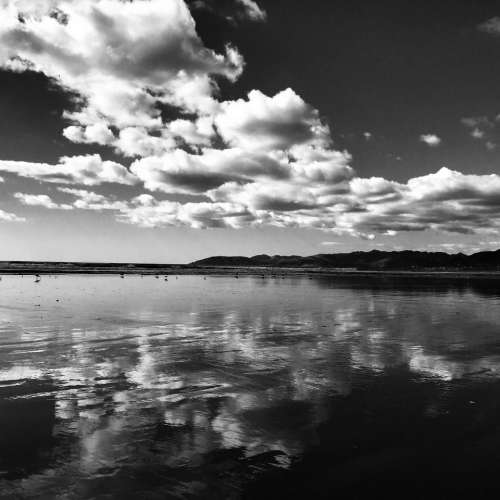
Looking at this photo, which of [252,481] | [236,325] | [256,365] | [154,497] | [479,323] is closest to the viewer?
[154,497]

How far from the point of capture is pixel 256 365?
1578 centimetres

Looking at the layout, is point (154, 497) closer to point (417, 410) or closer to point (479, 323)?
point (417, 410)

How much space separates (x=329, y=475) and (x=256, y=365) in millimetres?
7988

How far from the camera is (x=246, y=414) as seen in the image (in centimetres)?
1079

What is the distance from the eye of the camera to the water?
301 inches

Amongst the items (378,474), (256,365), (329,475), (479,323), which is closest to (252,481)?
(329,475)

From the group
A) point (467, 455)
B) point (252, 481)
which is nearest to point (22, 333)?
point (252, 481)

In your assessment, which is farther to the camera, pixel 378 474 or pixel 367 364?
pixel 367 364

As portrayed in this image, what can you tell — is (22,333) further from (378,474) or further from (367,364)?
(378,474)

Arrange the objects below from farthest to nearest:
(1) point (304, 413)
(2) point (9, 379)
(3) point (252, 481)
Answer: (2) point (9, 379), (1) point (304, 413), (3) point (252, 481)

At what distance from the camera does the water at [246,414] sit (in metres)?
7.64

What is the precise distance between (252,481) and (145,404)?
4711 millimetres

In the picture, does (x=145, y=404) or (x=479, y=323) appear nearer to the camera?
(x=145, y=404)

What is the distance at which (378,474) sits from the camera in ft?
26.1
